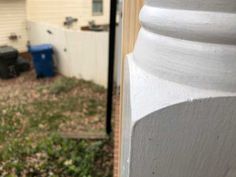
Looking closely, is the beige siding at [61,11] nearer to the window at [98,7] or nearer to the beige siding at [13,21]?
the window at [98,7]

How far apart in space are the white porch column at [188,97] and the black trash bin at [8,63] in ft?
27.6

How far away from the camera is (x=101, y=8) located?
11.9 m

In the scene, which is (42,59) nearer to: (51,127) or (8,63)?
(8,63)

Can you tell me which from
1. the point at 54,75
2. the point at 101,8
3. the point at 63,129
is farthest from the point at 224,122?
the point at 101,8

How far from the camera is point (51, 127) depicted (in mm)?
5098

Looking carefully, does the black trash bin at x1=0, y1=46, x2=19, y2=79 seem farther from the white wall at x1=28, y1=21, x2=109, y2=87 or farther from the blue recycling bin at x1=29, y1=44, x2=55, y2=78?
the white wall at x1=28, y1=21, x2=109, y2=87

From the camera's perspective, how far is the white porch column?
0.43 metres

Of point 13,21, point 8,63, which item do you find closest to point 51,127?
point 8,63

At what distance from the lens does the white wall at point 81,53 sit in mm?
7258

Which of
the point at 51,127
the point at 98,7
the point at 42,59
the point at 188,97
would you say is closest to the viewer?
the point at 188,97

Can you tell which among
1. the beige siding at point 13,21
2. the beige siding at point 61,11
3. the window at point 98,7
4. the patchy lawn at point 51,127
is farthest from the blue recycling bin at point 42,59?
the window at point 98,7

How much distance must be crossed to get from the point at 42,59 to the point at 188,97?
26.3ft

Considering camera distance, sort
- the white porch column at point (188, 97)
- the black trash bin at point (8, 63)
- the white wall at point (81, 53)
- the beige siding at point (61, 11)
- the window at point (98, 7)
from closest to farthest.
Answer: the white porch column at point (188, 97)
the white wall at point (81, 53)
the black trash bin at point (8, 63)
the beige siding at point (61, 11)
the window at point (98, 7)

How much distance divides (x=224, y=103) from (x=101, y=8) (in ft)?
39.5
